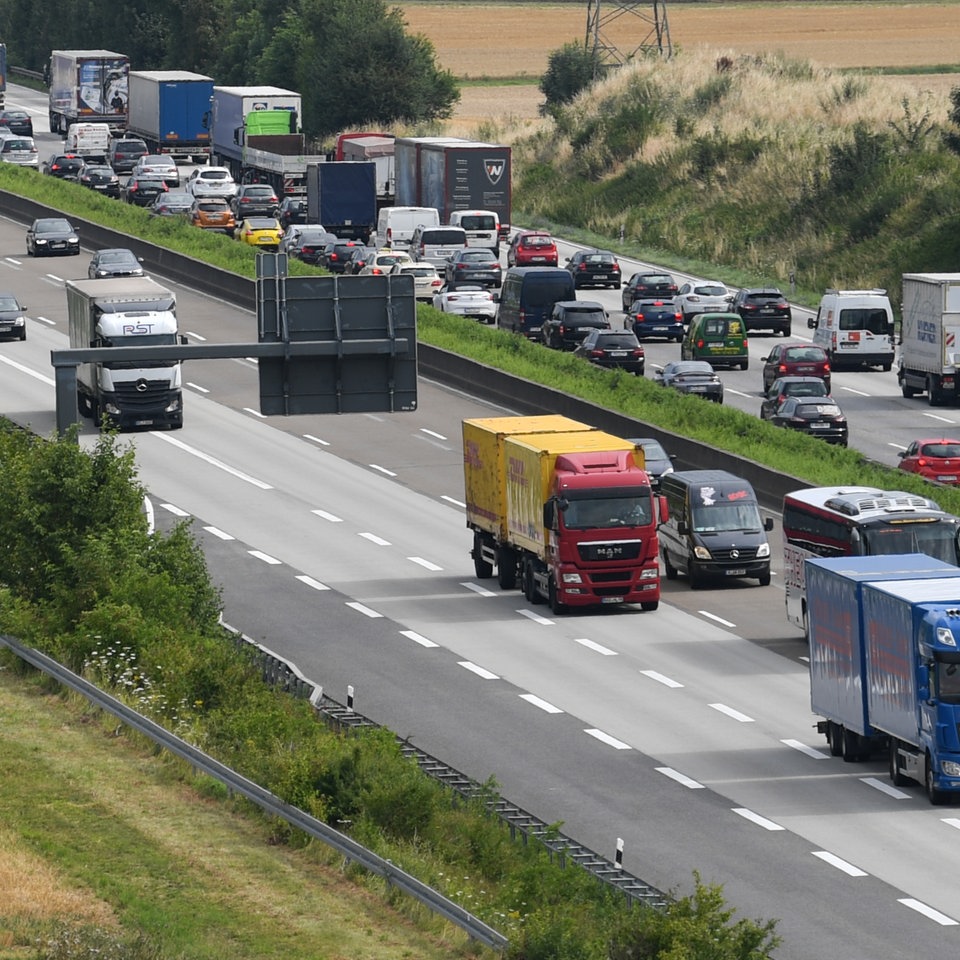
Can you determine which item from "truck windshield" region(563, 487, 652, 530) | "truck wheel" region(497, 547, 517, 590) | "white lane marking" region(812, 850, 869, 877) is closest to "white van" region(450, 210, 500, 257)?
"truck wheel" region(497, 547, 517, 590)

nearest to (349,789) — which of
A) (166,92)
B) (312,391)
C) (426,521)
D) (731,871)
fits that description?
(731,871)

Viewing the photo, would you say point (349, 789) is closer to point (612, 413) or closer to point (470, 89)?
point (612, 413)

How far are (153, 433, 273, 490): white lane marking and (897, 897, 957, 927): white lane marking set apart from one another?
100ft

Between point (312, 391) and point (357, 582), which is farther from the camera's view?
point (357, 582)

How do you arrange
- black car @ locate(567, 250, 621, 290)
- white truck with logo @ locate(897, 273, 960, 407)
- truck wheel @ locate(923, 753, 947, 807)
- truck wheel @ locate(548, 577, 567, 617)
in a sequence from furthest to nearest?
black car @ locate(567, 250, 621, 290)
white truck with logo @ locate(897, 273, 960, 407)
truck wheel @ locate(548, 577, 567, 617)
truck wheel @ locate(923, 753, 947, 807)

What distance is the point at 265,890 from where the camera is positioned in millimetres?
21703

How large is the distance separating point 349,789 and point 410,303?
18496 mm

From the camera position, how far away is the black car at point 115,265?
76625 millimetres

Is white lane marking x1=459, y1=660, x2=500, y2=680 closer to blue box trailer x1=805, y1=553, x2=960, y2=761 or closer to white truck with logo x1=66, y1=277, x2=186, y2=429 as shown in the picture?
blue box trailer x1=805, y1=553, x2=960, y2=761

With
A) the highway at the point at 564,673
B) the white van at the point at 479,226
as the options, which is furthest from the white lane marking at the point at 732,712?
the white van at the point at 479,226

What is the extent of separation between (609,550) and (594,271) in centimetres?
4658

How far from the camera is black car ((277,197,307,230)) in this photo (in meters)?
98.9

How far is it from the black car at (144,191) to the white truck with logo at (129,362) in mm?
44691

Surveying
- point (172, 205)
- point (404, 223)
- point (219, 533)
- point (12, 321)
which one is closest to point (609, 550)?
point (219, 533)
